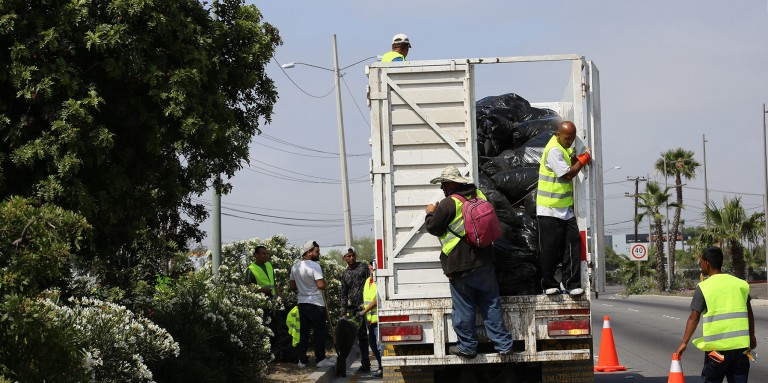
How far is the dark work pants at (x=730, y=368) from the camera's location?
Answer: 7828 millimetres

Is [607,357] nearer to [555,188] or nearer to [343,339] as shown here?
[343,339]

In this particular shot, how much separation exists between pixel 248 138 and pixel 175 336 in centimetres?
312

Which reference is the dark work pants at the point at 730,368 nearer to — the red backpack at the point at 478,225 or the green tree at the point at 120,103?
the red backpack at the point at 478,225

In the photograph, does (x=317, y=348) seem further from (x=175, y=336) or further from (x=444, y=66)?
(x=444, y=66)

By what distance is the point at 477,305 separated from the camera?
29.7 ft

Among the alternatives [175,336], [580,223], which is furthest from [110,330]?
[580,223]

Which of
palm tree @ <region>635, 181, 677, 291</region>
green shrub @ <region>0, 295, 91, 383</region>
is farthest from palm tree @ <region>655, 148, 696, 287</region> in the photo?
green shrub @ <region>0, 295, 91, 383</region>

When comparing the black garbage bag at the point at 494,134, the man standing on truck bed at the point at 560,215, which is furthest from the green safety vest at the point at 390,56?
the man standing on truck bed at the point at 560,215

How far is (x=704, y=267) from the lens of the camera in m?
8.18

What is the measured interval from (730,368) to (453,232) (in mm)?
2453

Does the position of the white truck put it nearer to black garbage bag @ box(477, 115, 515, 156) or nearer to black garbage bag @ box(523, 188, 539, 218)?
black garbage bag @ box(523, 188, 539, 218)

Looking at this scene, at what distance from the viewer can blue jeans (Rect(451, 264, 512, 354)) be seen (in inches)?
349

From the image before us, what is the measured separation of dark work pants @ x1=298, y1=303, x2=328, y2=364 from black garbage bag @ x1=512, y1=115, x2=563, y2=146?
4.18 m

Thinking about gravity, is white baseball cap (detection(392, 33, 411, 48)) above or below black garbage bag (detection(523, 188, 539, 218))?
above
